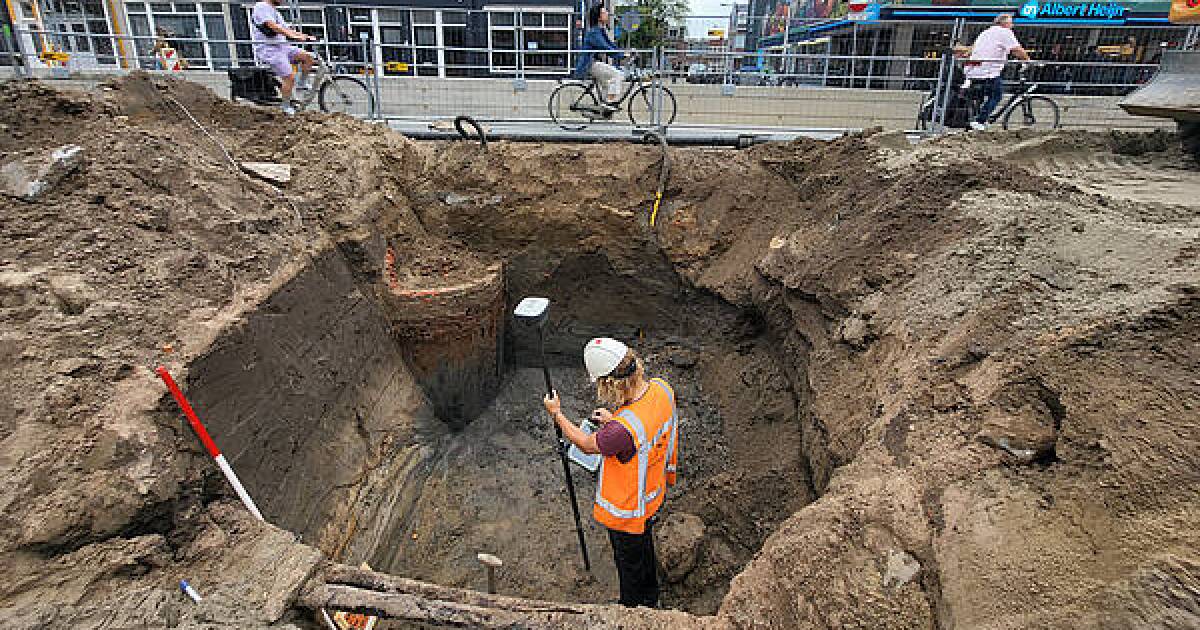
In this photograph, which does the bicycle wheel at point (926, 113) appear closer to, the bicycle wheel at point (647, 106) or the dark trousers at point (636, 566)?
the bicycle wheel at point (647, 106)

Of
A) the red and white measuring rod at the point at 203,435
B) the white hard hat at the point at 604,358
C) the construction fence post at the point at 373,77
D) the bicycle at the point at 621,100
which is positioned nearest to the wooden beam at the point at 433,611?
the red and white measuring rod at the point at 203,435

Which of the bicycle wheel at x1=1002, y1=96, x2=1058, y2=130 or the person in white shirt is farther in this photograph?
the bicycle wheel at x1=1002, y1=96, x2=1058, y2=130

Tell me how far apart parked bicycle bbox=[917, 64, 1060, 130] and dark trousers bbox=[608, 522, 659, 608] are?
26.7 ft

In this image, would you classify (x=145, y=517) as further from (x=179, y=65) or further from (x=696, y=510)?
(x=179, y=65)

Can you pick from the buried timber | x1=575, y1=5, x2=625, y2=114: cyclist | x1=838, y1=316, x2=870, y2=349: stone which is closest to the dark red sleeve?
the buried timber

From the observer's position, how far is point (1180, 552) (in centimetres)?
182

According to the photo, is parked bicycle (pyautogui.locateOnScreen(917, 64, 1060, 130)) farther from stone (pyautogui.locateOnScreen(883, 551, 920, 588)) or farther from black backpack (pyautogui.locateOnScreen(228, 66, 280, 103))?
black backpack (pyautogui.locateOnScreen(228, 66, 280, 103))

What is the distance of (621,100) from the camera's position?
30.8 ft

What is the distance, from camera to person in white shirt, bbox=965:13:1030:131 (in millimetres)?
8508

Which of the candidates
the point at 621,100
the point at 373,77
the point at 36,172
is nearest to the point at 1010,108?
the point at 621,100

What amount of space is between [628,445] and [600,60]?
7.60m

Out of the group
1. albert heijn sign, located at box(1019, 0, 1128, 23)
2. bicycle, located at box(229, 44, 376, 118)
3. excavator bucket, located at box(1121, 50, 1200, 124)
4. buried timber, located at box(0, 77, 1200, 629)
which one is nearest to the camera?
buried timber, located at box(0, 77, 1200, 629)

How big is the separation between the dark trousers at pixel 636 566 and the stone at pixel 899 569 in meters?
1.70

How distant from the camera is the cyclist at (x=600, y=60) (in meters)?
8.83
